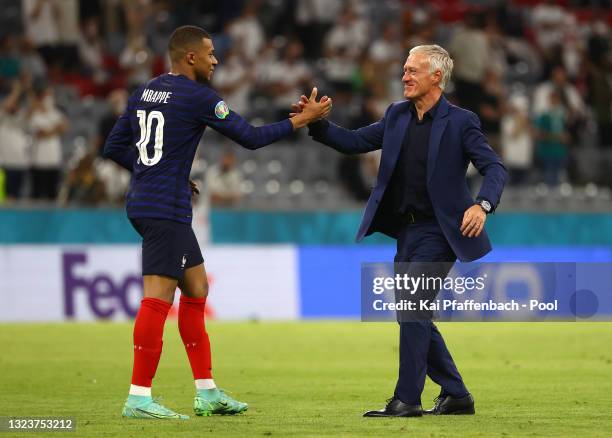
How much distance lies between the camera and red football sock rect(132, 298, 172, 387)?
8.58 meters

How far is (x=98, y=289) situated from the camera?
1830 centimetres

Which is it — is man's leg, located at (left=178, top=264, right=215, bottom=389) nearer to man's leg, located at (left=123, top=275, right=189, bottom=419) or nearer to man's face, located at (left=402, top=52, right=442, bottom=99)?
man's leg, located at (left=123, top=275, right=189, bottom=419)

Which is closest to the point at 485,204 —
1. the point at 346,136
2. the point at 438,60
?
the point at 438,60

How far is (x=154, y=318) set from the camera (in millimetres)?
8617

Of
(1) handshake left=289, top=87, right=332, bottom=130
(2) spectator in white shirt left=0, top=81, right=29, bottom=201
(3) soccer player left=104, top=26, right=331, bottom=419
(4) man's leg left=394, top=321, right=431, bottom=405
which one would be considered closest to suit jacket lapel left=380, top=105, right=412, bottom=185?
(1) handshake left=289, top=87, right=332, bottom=130

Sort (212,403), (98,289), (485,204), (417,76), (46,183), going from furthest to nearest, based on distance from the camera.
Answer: (46,183)
(98,289)
(212,403)
(417,76)
(485,204)

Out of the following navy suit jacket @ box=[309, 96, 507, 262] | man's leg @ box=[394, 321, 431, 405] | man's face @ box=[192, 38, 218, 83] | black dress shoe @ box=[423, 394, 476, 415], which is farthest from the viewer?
black dress shoe @ box=[423, 394, 476, 415]

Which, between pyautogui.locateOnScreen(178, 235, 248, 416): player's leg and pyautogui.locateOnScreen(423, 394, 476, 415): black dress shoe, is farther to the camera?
pyautogui.locateOnScreen(423, 394, 476, 415): black dress shoe

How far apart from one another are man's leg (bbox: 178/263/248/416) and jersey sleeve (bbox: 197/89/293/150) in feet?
2.95

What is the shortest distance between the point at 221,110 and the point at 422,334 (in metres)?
1.92

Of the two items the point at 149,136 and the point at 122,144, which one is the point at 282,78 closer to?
the point at 122,144

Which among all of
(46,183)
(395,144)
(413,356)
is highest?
(46,183)

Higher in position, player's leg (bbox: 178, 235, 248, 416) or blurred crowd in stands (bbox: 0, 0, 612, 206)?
blurred crowd in stands (bbox: 0, 0, 612, 206)

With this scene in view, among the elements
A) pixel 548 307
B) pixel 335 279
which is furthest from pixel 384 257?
pixel 548 307
